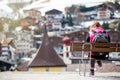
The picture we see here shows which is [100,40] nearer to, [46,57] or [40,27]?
[40,27]

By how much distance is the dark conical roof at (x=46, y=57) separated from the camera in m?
20.9

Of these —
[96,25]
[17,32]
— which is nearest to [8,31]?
[17,32]

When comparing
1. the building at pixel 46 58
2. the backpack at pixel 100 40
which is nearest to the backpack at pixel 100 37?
the backpack at pixel 100 40

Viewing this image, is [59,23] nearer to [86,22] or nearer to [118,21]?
[86,22]

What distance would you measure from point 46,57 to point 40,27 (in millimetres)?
4055

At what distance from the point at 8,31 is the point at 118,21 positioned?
447cm

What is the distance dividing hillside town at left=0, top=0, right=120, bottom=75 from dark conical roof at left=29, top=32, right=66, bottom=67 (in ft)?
0.21

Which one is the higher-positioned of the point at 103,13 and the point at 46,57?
the point at 103,13

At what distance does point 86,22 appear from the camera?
18672mm

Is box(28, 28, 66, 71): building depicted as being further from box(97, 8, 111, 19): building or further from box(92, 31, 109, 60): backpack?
box(92, 31, 109, 60): backpack

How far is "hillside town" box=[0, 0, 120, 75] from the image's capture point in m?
17.9

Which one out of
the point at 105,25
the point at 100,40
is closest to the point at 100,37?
the point at 100,40

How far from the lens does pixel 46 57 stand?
22938mm

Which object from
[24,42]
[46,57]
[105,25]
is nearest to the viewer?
[105,25]
